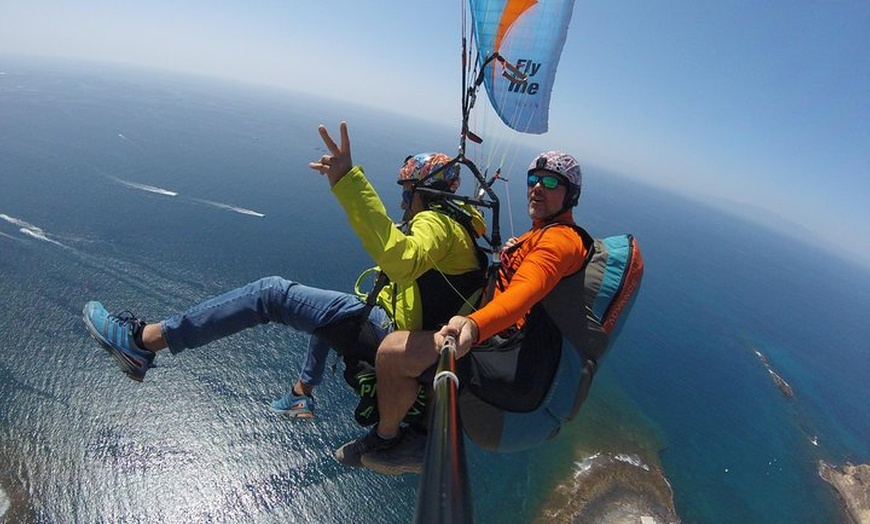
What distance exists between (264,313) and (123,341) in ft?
4.88

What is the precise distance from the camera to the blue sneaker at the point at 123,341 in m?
4.72

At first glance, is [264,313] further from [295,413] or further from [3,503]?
[3,503]

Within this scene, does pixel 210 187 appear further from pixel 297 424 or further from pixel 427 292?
pixel 427 292

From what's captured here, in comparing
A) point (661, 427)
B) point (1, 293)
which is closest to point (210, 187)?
point (1, 293)

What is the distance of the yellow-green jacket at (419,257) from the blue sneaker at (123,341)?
2.61 metres

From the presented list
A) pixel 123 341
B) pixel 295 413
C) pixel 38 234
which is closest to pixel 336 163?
pixel 123 341

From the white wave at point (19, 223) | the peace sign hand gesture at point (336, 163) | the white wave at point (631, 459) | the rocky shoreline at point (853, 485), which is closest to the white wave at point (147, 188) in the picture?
the white wave at point (19, 223)

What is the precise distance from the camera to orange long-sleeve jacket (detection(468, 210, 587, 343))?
325 cm

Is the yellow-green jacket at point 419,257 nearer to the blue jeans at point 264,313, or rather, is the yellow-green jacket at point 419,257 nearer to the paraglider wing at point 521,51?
the blue jeans at point 264,313

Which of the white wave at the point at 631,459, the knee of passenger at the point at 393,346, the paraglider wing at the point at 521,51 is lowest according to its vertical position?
the white wave at the point at 631,459

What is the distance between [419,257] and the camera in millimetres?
3562

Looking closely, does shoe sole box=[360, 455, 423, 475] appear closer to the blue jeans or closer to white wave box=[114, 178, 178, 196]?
the blue jeans

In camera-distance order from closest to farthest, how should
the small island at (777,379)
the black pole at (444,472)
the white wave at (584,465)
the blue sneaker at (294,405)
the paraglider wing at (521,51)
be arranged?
the black pole at (444,472) < the blue sneaker at (294,405) < the paraglider wing at (521,51) < the white wave at (584,465) < the small island at (777,379)

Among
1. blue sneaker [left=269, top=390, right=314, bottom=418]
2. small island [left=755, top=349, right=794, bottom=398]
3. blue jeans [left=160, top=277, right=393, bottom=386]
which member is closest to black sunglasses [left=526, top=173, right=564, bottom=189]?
blue jeans [left=160, top=277, right=393, bottom=386]
